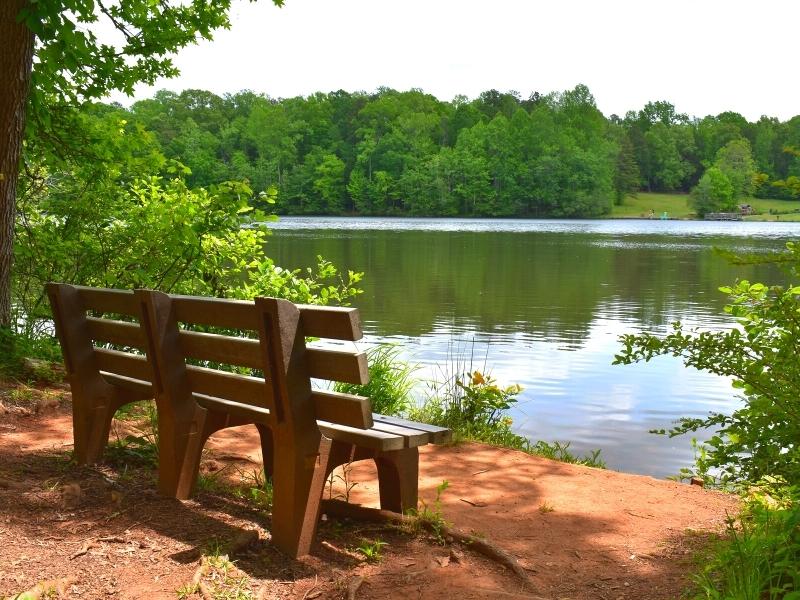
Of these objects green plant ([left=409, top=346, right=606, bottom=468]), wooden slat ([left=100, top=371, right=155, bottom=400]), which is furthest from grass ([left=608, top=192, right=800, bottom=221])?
wooden slat ([left=100, top=371, right=155, bottom=400])

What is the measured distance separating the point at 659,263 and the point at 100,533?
3203 cm

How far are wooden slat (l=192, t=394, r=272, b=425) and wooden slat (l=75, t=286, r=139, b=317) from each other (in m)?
0.53

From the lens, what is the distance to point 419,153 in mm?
112188

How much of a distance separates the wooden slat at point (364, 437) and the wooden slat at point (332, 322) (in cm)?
52

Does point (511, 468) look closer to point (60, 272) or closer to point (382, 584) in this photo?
point (382, 584)

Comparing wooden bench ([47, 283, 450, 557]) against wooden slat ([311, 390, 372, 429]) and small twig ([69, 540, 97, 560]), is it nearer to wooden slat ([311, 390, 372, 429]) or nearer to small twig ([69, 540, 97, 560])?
wooden slat ([311, 390, 372, 429])

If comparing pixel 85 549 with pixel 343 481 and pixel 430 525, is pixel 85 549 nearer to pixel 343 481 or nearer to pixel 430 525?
pixel 430 525

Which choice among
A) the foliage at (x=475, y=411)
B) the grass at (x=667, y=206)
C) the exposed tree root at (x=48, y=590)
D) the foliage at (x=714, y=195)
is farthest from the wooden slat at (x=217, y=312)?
the foliage at (x=714, y=195)

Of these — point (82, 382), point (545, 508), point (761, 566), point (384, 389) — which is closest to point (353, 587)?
point (761, 566)

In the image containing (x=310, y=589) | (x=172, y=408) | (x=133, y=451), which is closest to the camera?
(x=310, y=589)

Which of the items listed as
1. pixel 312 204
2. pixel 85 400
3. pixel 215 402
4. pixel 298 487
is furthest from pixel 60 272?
pixel 312 204

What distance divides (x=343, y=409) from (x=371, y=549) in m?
0.63

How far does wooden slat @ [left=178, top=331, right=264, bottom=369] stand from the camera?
12.0 feet

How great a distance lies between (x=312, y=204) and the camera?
4200 inches
